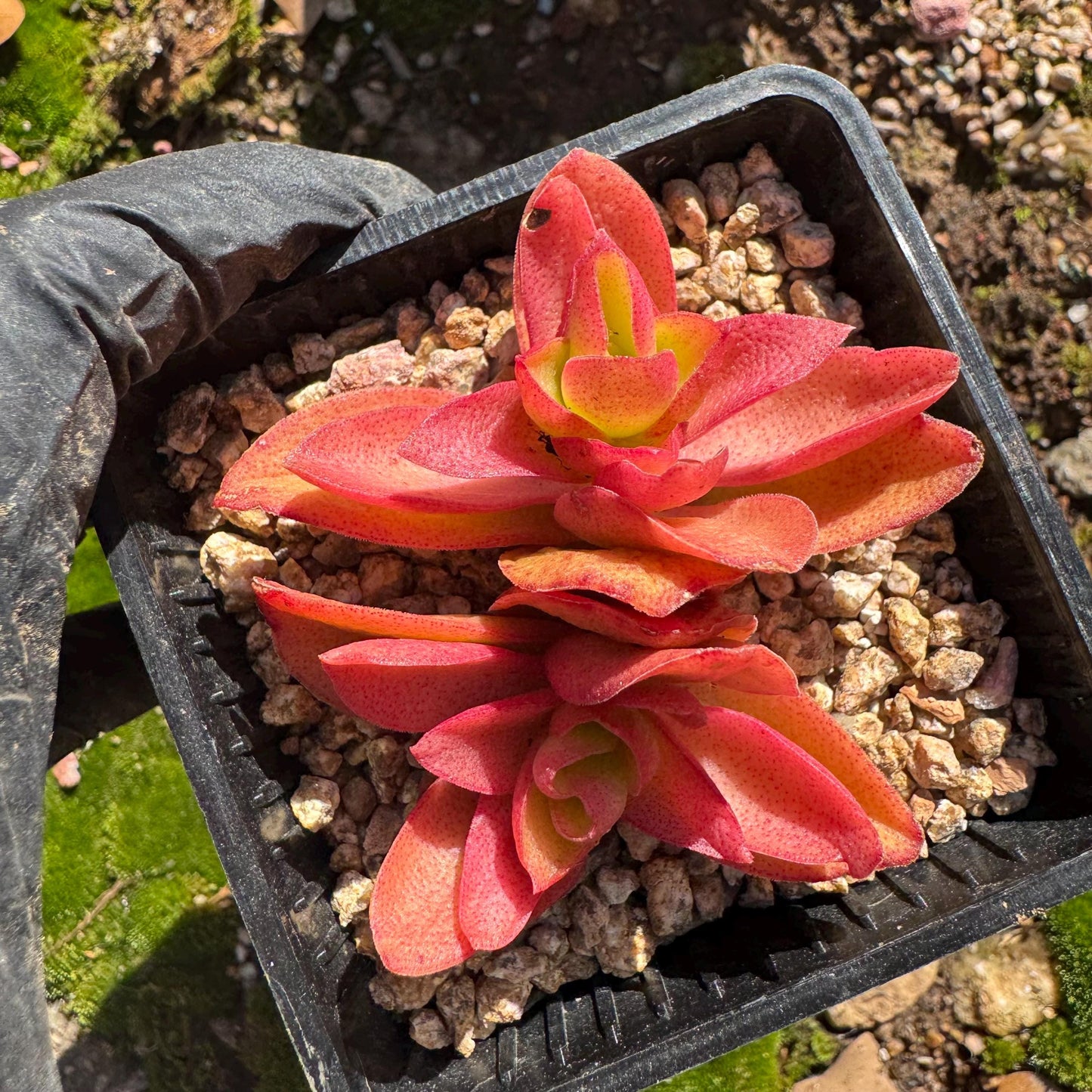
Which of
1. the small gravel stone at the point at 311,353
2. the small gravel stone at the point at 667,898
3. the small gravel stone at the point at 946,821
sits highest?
the small gravel stone at the point at 311,353

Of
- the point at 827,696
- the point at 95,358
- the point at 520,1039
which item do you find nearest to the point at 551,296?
the point at 95,358

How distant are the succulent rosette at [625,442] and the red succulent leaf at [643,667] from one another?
6cm

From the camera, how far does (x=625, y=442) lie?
977 millimetres

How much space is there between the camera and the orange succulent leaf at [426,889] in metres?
1.01

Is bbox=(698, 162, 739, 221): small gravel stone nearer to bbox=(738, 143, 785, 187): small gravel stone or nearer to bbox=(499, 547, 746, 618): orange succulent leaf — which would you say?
bbox=(738, 143, 785, 187): small gravel stone

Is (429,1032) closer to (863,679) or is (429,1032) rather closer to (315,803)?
(315,803)

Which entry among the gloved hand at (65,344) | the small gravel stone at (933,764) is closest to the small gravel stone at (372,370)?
the gloved hand at (65,344)

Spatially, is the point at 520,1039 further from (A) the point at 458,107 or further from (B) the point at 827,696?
(A) the point at 458,107

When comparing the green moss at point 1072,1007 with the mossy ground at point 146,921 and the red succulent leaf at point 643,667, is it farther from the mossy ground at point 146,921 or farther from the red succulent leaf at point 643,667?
the mossy ground at point 146,921

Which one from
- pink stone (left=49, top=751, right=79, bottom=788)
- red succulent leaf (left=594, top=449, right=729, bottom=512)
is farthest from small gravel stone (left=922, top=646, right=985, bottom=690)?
pink stone (left=49, top=751, right=79, bottom=788)

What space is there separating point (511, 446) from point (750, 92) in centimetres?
57

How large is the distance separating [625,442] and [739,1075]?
5.06 ft

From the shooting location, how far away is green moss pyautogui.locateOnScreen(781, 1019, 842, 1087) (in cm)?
196

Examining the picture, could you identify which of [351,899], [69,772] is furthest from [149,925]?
[351,899]
